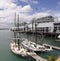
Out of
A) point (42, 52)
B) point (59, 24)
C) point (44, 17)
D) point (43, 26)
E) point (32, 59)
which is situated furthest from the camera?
point (44, 17)

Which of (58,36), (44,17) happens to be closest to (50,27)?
(58,36)

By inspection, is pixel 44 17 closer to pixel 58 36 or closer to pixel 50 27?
pixel 50 27

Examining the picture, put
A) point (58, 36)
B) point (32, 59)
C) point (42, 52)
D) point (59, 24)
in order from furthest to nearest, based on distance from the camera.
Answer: point (59, 24), point (58, 36), point (42, 52), point (32, 59)

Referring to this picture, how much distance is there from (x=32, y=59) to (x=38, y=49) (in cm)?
928

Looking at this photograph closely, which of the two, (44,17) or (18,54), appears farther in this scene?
(44,17)

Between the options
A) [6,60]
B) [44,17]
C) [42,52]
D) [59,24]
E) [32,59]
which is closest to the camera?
[32,59]

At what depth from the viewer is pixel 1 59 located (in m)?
46.0

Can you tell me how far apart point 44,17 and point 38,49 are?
112609 millimetres

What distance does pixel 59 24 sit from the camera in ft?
352

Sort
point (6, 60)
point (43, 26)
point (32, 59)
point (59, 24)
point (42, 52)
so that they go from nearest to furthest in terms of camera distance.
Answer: point (32, 59) < point (6, 60) < point (42, 52) < point (59, 24) < point (43, 26)

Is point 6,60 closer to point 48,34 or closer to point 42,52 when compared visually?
point 42,52

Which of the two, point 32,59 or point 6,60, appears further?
point 6,60

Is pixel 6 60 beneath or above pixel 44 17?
beneath

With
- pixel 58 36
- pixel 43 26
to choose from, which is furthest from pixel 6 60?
pixel 43 26
